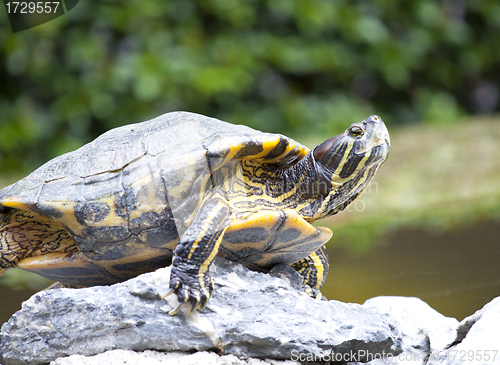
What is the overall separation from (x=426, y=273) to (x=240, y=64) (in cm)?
310

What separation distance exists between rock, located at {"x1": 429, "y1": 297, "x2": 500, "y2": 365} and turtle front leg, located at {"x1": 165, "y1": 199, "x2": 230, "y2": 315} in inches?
25.9

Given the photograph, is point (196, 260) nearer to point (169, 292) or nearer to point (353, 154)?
point (169, 292)

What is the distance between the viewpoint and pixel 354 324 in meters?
1.26

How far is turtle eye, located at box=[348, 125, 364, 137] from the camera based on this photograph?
1.47 meters

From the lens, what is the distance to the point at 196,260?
48.5 inches

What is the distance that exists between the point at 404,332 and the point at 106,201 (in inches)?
40.3

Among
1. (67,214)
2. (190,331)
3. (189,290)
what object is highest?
(67,214)

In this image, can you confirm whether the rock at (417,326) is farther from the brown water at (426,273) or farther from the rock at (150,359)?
the rock at (150,359)

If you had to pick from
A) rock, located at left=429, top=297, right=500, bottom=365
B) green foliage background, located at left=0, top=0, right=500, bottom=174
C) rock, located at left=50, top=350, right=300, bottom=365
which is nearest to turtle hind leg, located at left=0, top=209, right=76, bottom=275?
rock, located at left=50, top=350, right=300, bottom=365

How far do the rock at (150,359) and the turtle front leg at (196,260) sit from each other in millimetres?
113

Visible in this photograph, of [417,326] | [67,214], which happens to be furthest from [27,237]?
[417,326]

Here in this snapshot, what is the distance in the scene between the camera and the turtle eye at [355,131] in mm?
1468

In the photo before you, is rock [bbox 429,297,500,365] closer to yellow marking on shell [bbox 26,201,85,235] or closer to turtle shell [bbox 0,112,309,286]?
turtle shell [bbox 0,112,309,286]

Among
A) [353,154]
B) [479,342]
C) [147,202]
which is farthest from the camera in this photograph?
[353,154]
